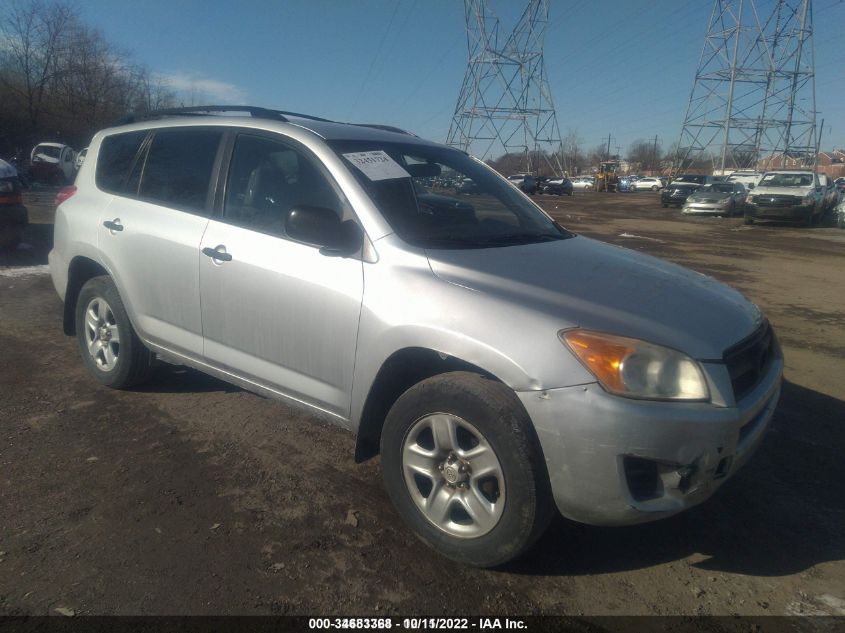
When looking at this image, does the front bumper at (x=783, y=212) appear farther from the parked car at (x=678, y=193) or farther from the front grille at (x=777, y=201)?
the parked car at (x=678, y=193)

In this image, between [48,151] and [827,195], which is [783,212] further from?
[48,151]

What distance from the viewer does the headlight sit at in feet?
7.68

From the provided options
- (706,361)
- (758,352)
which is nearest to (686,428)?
(706,361)

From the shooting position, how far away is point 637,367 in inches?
93.3

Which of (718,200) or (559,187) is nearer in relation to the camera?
(718,200)

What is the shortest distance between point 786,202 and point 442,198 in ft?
72.9

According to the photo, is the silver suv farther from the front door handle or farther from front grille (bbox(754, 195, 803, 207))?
front grille (bbox(754, 195, 803, 207))

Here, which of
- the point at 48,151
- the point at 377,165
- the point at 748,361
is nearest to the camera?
the point at 748,361

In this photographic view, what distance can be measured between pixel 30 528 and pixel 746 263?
1240 centimetres

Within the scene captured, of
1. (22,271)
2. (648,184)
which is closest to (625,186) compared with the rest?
(648,184)

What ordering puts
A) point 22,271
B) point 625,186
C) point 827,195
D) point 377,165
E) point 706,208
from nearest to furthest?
point 377,165 → point 22,271 → point 827,195 → point 706,208 → point 625,186

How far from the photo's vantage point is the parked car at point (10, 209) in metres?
8.55

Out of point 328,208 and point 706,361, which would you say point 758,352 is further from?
point 328,208

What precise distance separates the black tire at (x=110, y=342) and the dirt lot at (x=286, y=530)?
0.47ft
